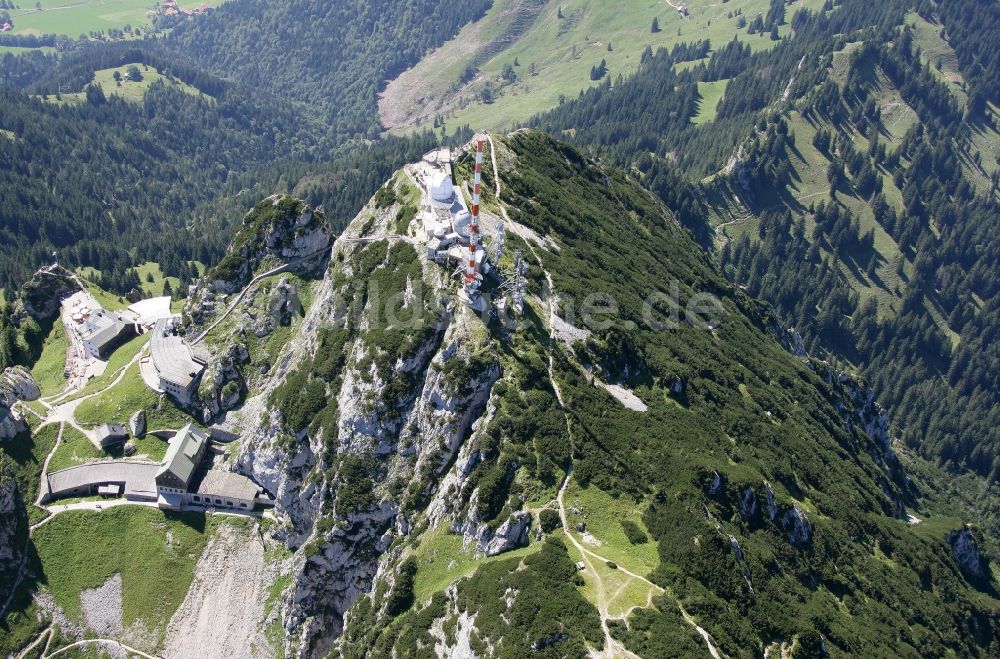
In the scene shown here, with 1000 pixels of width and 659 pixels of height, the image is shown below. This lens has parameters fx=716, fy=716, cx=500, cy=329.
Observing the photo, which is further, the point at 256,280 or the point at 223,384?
the point at 256,280

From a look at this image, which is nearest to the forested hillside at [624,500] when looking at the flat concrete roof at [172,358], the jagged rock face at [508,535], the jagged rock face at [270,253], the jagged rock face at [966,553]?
the jagged rock face at [508,535]

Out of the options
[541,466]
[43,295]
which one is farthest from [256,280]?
[541,466]

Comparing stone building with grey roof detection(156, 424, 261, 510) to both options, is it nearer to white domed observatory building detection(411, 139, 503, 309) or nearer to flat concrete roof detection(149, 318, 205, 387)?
flat concrete roof detection(149, 318, 205, 387)

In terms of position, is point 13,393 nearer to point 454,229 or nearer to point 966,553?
point 454,229

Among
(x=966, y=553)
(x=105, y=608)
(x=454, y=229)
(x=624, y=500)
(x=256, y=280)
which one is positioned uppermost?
(x=454, y=229)

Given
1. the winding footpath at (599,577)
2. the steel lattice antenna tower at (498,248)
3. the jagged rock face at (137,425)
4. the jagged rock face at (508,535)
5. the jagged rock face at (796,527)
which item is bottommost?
the jagged rock face at (137,425)

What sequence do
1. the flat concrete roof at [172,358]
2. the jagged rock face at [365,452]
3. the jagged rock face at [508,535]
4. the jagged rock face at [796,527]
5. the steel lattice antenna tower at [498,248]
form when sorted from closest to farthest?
the jagged rock face at [508,535] < the jagged rock face at [796,527] < the jagged rock face at [365,452] < the steel lattice antenna tower at [498,248] < the flat concrete roof at [172,358]

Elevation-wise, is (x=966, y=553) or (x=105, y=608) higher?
(x=105, y=608)

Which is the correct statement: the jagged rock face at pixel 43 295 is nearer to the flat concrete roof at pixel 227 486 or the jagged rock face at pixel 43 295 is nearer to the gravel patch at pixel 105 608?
the flat concrete roof at pixel 227 486
